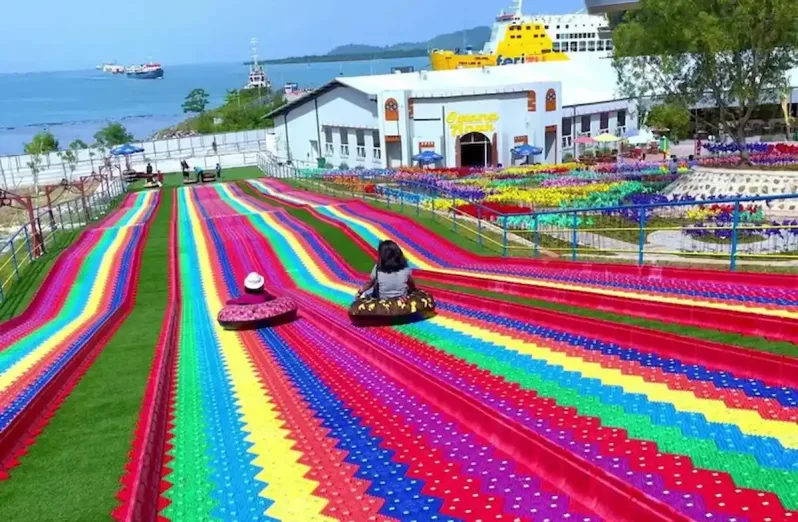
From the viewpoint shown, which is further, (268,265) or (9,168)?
(9,168)

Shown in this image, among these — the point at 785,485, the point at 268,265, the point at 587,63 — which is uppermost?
the point at 587,63

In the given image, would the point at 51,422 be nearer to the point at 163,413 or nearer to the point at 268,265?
the point at 163,413

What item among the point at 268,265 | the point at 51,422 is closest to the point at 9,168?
the point at 268,265

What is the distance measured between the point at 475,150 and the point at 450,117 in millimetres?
3079

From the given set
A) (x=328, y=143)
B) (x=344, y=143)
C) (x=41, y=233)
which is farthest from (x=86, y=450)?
(x=328, y=143)

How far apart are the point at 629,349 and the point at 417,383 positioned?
2360mm

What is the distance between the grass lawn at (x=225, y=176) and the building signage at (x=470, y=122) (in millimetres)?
14430

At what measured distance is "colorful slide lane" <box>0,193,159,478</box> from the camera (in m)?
6.98

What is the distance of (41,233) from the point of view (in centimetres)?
2192

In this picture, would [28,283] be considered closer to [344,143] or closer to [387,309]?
[387,309]

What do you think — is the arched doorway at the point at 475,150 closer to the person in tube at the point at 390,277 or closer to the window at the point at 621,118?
the window at the point at 621,118

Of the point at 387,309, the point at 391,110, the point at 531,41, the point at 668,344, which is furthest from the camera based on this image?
the point at 531,41

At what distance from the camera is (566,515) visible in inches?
151

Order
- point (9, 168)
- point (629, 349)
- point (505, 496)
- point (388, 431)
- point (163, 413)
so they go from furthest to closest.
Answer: point (9, 168) → point (629, 349) → point (163, 413) → point (388, 431) → point (505, 496)
